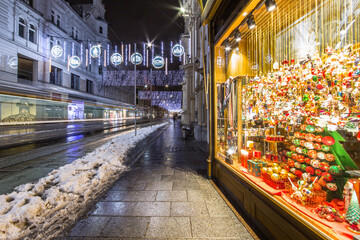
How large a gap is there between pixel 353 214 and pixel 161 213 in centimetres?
274

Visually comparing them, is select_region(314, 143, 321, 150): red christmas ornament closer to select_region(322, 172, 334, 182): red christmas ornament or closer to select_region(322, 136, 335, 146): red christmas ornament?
select_region(322, 136, 335, 146): red christmas ornament

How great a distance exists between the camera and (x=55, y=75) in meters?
29.2

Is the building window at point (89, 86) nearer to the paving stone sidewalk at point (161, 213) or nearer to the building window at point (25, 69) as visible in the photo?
the building window at point (25, 69)

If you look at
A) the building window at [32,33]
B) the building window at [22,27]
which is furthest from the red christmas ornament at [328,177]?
the building window at [32,33]

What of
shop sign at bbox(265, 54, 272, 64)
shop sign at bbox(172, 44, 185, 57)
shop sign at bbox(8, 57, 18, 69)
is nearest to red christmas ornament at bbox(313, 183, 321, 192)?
shop sign at bbox(265, 54, 272, 64)

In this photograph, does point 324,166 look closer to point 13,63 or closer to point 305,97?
point 305,97

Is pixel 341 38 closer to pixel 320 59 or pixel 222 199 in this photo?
pixel 320 59

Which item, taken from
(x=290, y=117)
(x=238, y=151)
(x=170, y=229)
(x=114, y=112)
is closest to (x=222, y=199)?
(x=238, y=151)

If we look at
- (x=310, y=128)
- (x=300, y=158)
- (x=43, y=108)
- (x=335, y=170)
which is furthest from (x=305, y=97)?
(x=43, y=108)

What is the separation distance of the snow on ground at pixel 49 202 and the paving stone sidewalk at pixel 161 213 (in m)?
0.33

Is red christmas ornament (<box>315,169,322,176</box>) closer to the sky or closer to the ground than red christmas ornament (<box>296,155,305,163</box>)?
closer to the ground

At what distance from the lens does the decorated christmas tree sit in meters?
1.93

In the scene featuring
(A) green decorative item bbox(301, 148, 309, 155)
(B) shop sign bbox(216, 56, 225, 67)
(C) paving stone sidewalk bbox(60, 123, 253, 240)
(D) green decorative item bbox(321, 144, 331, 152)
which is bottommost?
(C) paving stone sidewalk bbox(60, 123, 253, 240)

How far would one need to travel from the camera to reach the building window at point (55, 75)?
1126 inches
